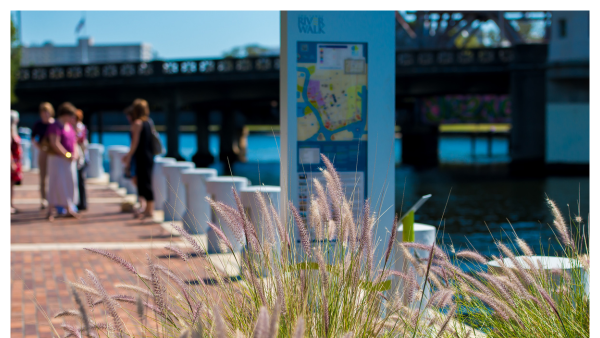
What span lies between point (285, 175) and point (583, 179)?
30433mm

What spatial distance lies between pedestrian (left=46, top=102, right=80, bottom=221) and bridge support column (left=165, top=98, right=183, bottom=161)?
34.1 m

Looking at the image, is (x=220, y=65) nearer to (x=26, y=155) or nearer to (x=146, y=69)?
(x=146, y=69)

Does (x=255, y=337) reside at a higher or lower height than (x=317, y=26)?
lower

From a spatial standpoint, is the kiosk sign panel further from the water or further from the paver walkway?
the water

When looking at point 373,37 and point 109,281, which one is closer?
point 373,37

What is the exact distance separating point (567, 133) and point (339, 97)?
34689mm

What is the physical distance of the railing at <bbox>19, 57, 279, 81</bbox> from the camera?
4184 cm

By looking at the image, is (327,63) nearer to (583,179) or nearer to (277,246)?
(277,246)

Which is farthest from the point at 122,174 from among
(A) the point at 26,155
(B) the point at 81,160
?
(A) the point at 26,155

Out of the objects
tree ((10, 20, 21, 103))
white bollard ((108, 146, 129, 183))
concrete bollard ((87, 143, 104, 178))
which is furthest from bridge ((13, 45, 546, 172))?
→ white bollard ((108, 146, 129, 183))

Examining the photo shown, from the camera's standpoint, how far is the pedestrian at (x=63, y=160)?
35.4 ft

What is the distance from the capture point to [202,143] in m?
54.3
